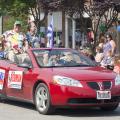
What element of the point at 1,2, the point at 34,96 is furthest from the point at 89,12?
the point at 34,96

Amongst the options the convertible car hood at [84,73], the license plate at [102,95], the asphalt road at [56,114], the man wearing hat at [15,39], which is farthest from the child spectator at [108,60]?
the license plate at [102,95]

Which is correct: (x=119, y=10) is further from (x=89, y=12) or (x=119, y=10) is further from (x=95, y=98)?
(x=95, y=98)

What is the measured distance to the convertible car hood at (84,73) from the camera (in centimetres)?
1196

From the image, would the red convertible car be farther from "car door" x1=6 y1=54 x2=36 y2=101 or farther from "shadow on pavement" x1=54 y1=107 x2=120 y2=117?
"shadow on pavement" x1=54 y1=107 x2=120 y2=117

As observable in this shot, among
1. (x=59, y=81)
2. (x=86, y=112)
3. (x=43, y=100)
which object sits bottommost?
(x=86, y=112)

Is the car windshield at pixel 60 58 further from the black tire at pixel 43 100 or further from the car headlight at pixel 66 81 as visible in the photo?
the car headlight at pixel 66 81

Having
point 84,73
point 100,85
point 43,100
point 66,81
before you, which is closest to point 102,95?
point 100,85

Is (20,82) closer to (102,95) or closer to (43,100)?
(43,100)

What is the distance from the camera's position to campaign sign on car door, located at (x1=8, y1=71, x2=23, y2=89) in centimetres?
1316

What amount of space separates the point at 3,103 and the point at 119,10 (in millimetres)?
9501

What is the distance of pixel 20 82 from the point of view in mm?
A: 13125

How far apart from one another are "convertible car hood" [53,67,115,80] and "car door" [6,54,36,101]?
0.71 metres

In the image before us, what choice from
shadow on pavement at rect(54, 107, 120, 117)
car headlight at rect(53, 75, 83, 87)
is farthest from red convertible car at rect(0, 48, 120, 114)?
shadow on pavement at rect(54, 107, 120, 117)

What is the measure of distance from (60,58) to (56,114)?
1417mm
